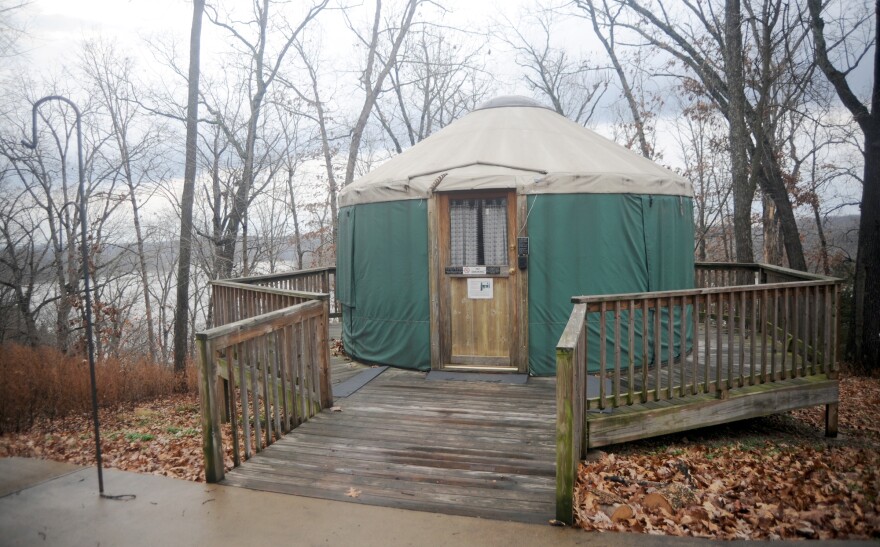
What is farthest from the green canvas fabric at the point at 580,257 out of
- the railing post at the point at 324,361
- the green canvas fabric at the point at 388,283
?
Answer: the railing post at the point at 324,361

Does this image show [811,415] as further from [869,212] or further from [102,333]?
[102,333]

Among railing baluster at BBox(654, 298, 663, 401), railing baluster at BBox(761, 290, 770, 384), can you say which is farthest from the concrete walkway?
railing baluster at BBox(761, 290, 770, 384)

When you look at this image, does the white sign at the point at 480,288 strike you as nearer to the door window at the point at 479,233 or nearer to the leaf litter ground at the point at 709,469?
the door window at the point at 479,233

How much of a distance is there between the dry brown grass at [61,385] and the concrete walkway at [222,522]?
3.65 meters

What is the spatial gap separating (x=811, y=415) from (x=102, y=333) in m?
14.5

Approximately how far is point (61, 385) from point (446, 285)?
5.01 meters

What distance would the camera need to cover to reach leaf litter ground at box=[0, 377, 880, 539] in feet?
9.62

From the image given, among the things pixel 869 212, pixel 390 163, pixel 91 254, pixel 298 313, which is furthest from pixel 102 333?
pixel 869 212

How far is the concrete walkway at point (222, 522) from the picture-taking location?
272 centimetres

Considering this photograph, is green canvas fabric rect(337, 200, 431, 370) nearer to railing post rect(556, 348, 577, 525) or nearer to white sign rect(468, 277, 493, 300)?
white sign rect(468, 277, 493, 300)

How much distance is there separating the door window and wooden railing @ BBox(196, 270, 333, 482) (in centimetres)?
169

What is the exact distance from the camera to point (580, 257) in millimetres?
5867

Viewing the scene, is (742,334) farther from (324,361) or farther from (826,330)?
(324,361)

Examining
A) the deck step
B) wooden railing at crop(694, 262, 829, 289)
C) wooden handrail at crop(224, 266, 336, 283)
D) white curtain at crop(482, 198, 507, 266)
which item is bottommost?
the deck step
